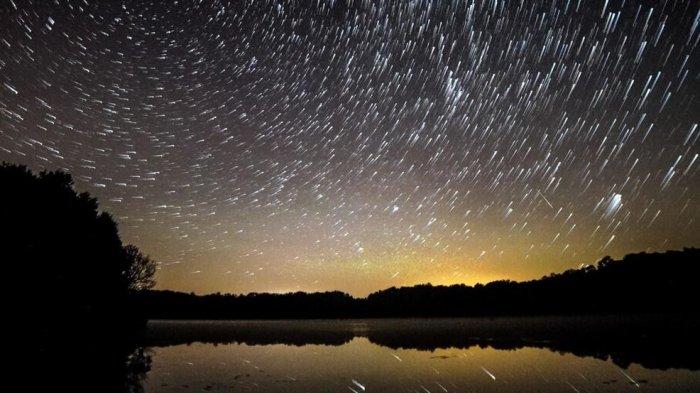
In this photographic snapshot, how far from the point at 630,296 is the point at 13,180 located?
289 feet

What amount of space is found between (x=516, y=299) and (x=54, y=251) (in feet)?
283

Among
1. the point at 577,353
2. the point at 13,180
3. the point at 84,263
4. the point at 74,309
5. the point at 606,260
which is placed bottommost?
the point at 577,353

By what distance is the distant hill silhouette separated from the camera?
7462 cm

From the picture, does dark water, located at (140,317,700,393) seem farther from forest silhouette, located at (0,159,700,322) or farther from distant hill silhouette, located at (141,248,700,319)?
distant hill silhouette, located at (141,248,700,319)

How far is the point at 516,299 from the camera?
92.2 m

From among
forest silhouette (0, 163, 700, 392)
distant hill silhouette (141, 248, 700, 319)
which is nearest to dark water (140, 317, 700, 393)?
forest silhouette (0, 163, 700, 392)

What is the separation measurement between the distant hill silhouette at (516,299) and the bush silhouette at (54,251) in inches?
907

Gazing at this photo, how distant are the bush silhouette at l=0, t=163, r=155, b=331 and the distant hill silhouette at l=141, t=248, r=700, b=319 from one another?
23.0 meters

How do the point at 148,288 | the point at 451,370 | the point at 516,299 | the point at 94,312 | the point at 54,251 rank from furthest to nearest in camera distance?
the point at 516,299
the point at 148,288
the point at 94,312
the point at 54,251
the point at 451,370

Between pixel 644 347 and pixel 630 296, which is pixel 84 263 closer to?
pixel 644 347

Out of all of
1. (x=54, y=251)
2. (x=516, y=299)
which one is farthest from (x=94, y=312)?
(x=516, y=299)

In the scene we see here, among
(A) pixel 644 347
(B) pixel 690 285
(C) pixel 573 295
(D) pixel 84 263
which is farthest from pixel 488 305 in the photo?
(D) pixel 84 263

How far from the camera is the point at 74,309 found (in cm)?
2848

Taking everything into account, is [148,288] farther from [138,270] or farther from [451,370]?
[451,370]
